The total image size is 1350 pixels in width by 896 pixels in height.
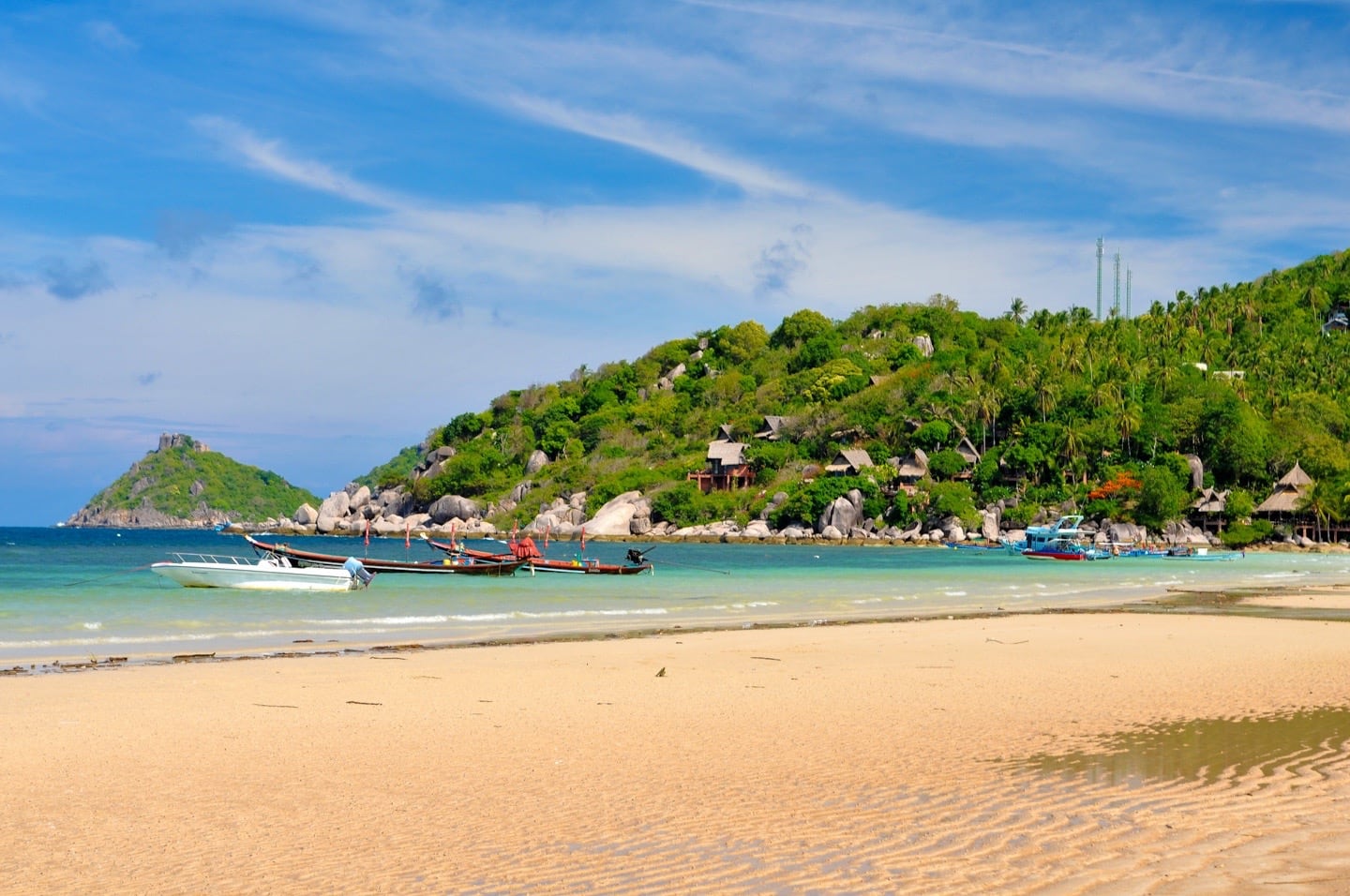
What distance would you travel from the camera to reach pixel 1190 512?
310 feet

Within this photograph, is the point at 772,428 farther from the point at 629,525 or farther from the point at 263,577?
the point at 263,577

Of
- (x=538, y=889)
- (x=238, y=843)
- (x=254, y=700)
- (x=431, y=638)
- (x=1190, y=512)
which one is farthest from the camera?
(x=1190, y=512)

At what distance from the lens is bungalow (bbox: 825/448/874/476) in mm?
107688

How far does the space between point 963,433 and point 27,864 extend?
4235 inches

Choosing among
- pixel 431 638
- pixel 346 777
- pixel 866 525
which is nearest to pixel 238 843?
pixel 346 777

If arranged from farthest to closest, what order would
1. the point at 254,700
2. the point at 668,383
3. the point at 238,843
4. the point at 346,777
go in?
the point at 668,383, the point at 254,700, the point at 346,777, the point at 238,843

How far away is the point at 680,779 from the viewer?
927 cm

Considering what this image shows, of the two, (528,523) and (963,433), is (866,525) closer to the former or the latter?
(963,433)

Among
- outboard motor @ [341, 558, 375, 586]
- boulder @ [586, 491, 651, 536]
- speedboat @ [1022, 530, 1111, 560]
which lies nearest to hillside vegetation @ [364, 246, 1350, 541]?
boulder @ [586, 491, 651, 536]

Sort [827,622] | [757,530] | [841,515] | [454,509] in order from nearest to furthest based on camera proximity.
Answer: [827,622] < [841,515] < [757,530] < [454,509]

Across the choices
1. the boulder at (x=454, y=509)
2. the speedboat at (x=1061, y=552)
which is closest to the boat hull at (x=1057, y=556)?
the speedboat at (x=1061, y=552)

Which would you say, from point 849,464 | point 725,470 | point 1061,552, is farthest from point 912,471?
point 1061,552

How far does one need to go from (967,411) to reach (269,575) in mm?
85949

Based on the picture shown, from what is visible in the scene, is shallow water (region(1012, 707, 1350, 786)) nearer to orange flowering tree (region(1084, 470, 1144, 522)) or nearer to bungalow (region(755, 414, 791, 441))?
orange flowering tree (region(1084, 470, 1144, 522))
